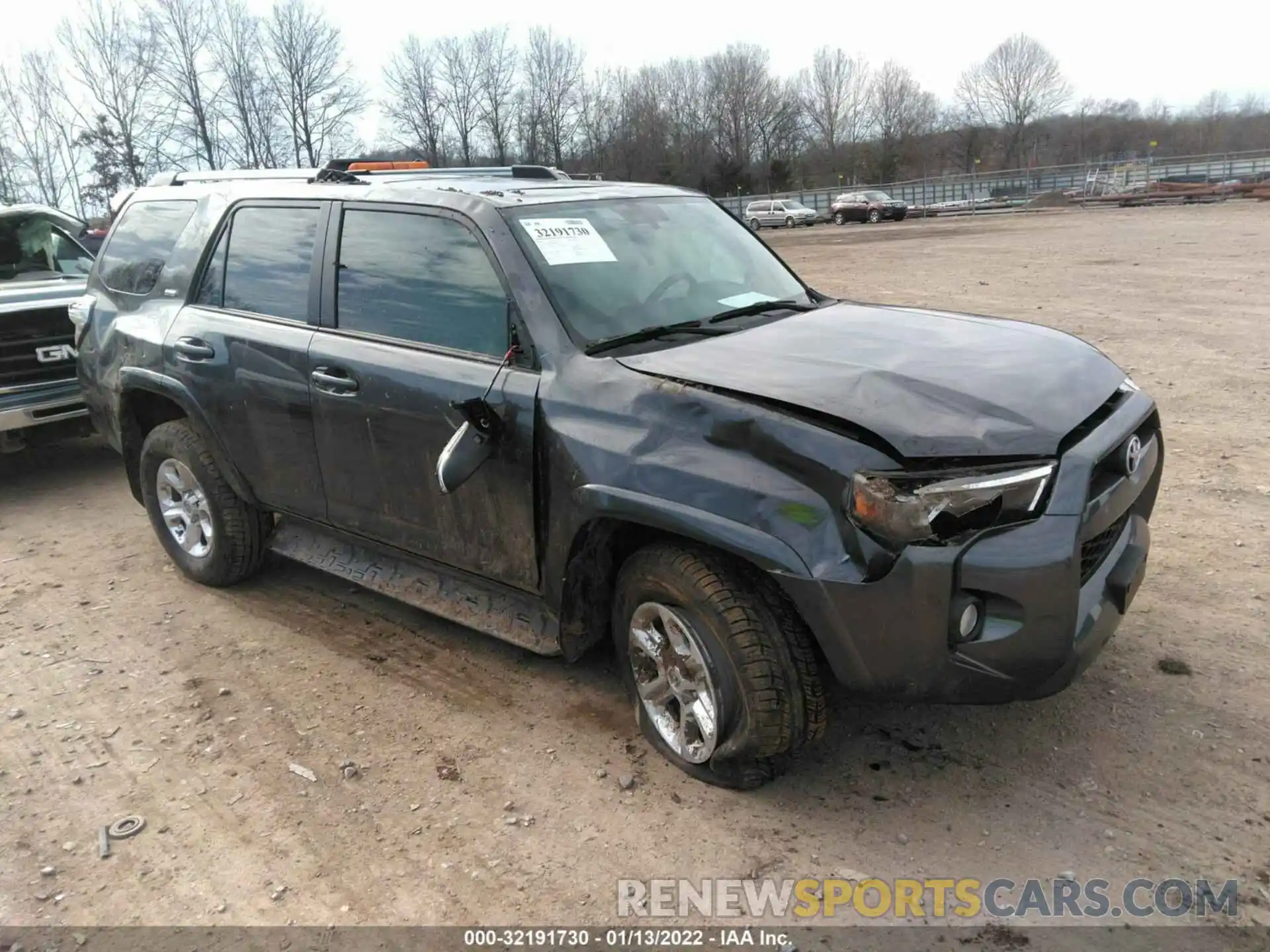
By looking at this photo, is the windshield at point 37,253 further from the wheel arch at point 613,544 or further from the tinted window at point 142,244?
the wheel arch at point 613,544

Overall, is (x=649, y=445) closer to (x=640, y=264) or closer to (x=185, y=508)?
(x=640, y=264)

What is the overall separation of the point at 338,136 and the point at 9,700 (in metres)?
65.6

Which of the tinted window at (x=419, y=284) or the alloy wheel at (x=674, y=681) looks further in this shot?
the tinted window at (x=419, y=284)

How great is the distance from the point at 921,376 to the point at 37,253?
7.76 m

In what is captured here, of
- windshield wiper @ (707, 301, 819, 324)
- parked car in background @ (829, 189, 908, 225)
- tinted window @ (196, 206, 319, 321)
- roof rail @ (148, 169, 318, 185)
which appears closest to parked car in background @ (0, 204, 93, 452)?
roof rail @ (148, 169, 318, 185)

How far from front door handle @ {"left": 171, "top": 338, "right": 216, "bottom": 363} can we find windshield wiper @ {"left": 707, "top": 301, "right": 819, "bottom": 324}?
2407 mm

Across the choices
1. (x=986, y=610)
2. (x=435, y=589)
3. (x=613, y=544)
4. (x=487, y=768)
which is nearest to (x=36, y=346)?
(x=435, y=589)

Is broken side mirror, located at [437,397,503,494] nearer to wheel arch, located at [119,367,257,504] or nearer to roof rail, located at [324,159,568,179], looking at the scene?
roof rail, located at [324,159,568,179]

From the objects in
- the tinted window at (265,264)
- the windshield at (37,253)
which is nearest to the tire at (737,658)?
the tinted window at (265,264)

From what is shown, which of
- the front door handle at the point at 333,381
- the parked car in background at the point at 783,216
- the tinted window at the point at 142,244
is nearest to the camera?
the front door handle at the point at 333,381

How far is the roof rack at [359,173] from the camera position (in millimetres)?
4359

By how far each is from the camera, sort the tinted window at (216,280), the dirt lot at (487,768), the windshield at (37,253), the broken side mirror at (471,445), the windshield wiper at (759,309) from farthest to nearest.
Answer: the windshield at (37,253) < the tinted window at (216,280) < the windshield wiper at (759,309) < the broken side mirror at (471,445) < the dirt lot at (487,768)

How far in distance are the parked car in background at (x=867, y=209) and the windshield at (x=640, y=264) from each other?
142ft

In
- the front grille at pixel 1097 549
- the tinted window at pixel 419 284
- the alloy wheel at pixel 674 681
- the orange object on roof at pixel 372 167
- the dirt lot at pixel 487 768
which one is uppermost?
the orange object on roof at pixel 372 167
